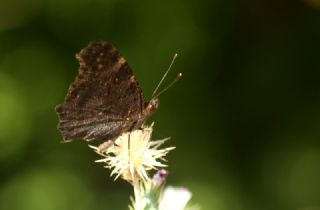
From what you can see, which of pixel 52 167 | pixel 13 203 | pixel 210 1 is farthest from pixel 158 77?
pixel 13 203

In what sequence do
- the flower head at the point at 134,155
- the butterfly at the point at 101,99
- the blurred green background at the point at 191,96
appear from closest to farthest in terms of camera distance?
the flower head at the point at 134,155 < the butterfly at the point at 101,99 < the blurred green background at the point at 191,96

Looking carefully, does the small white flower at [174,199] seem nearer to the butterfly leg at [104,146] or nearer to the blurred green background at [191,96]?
the butterfly leg at [104,146]

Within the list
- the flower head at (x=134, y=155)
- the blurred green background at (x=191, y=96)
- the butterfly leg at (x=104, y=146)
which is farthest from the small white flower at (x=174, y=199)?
the blurred green background at (x=191, y=96)

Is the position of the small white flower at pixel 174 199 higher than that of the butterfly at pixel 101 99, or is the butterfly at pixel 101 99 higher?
the butterfly at pixel 101 99

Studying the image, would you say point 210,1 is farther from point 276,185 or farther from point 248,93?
point 276,185

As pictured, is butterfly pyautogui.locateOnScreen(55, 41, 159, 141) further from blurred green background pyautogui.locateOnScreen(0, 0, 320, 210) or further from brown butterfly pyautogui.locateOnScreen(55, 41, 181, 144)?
blurred green background pyautogui.locateOnScreen(0, 0, 320, 210)

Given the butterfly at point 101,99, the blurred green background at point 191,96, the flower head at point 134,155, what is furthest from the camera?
the blurred green background at point 191,96

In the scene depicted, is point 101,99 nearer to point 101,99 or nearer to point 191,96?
point 101,99
